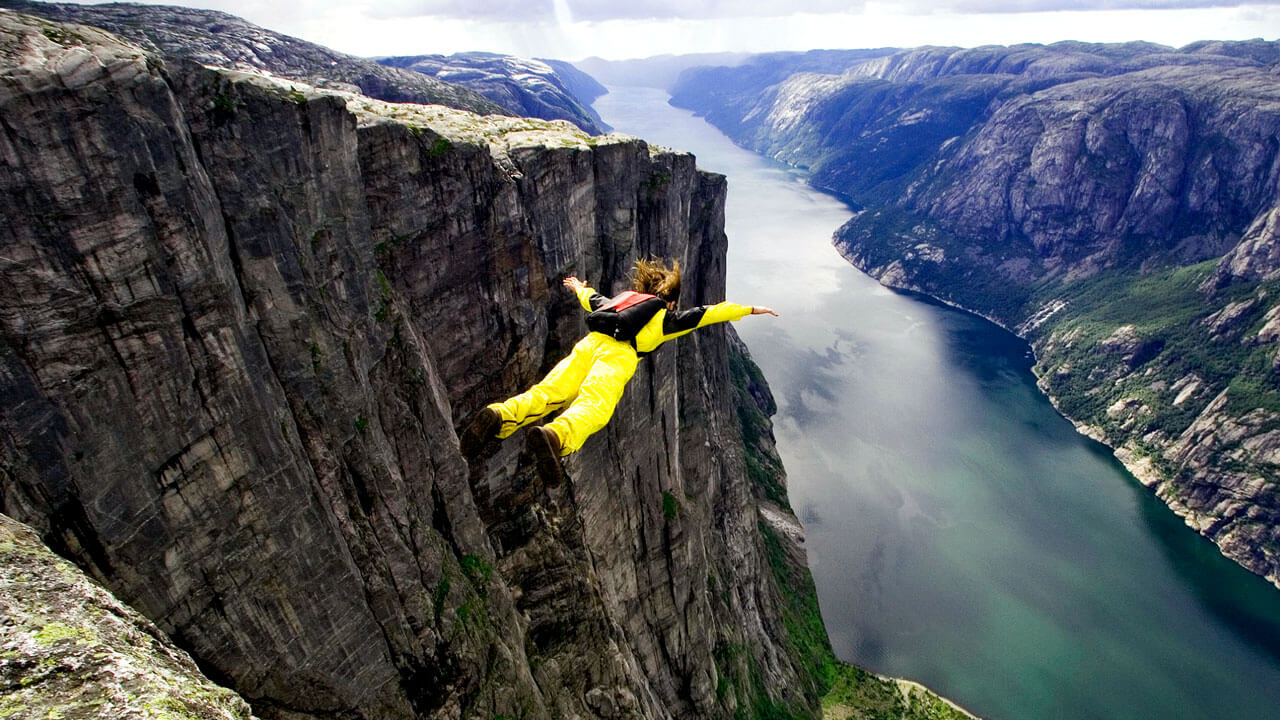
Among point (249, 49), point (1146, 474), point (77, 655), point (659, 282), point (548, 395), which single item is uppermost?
point (249, 49)

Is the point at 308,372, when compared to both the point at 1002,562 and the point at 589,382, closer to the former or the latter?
the point at 589,382

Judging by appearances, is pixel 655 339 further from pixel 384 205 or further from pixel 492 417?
pixel 384 205

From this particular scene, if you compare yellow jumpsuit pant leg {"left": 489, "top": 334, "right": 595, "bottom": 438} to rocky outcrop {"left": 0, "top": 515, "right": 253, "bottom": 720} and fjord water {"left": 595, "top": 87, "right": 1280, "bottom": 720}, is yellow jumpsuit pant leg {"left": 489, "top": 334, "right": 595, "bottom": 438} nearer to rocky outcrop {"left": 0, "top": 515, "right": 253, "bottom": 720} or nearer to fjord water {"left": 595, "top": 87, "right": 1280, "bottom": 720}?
rocky outcrop {"left": 0, "top": 515, "right": 253, "bottom": 720}

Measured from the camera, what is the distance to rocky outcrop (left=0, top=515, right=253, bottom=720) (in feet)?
20.5

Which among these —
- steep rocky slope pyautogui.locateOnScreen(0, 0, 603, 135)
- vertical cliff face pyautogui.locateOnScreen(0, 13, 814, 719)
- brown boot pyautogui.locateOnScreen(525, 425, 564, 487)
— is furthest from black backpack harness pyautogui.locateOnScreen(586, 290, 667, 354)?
steep rocky slope pyautogui.locateOnScreen(0, 0, 603, 135)

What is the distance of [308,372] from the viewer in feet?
51.3

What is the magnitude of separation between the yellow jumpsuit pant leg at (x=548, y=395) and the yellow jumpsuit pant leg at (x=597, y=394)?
7.8 inches

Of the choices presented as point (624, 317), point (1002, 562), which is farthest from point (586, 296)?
point (1002, 562)

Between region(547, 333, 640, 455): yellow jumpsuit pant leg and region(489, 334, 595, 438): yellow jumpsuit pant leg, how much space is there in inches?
7.8

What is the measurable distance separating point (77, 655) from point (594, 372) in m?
10.5

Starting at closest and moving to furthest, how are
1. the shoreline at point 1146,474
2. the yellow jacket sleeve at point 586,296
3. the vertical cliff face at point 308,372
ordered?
the vertical cliff face at point 308,372 < the yellow jacket sleeve at point 586,296 < the shoreline at point 1146,474

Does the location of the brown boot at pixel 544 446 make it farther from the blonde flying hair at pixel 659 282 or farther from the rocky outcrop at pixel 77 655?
the blonde flying hair at pixel 659 282

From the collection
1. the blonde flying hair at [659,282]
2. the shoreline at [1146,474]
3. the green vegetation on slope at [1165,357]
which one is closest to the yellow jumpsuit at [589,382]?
the blonde flying hair at [659,282]

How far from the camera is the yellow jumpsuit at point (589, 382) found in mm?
13938
